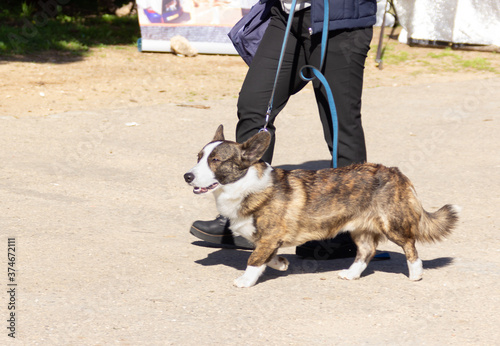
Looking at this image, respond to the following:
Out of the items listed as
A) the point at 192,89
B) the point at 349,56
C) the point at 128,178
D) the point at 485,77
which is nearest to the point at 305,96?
the point at 192,89

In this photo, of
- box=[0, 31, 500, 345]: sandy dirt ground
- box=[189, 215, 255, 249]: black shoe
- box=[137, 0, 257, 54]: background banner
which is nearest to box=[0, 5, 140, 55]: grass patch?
box=[137, 0, 257, 54]: background banner

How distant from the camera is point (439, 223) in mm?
4070

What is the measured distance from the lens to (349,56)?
166 inches

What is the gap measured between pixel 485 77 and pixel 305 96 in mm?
3320

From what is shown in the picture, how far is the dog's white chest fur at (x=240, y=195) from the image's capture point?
3.77m

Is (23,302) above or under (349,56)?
under

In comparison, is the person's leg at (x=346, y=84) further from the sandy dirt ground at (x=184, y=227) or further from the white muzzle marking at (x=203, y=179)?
the white muzzle marking at (x=203, y=179)

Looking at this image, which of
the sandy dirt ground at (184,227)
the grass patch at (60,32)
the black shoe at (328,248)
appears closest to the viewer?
the sandy dirt ground at (184,227)

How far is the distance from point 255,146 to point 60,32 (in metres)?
10.8

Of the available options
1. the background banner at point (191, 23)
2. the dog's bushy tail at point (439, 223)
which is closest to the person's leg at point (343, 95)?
the dog's bushy tail at point (439, 223)

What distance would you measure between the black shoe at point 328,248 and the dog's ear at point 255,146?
88 centimetres

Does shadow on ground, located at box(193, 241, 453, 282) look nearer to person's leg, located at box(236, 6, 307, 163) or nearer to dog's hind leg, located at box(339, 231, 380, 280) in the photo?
dog's hind leg, located at box(339, 231, 380, 280)

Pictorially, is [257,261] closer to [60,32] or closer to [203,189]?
[203,189]

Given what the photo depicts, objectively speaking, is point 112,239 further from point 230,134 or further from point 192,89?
point 192,89
